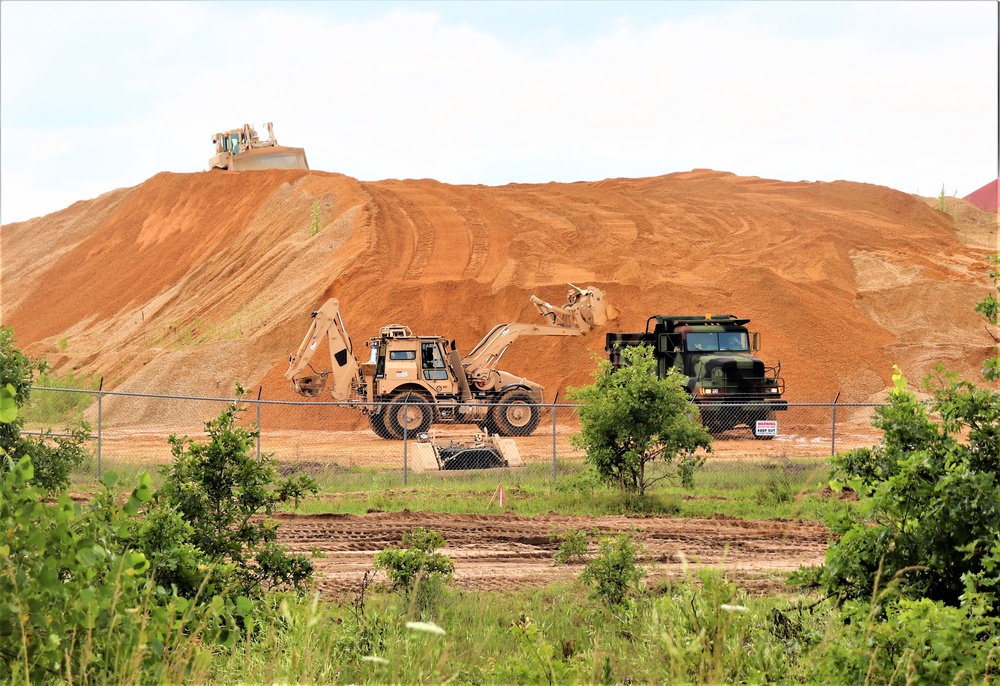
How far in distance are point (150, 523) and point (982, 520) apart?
19.0ft

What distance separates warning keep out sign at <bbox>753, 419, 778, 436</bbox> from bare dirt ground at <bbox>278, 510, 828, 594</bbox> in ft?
30.0

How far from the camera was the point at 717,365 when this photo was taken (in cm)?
2714

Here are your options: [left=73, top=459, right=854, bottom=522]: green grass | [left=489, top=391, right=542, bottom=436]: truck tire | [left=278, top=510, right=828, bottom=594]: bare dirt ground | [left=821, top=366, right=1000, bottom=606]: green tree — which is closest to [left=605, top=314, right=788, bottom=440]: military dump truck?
[left=489, top=391, right=542, bottom=436]: truck tire

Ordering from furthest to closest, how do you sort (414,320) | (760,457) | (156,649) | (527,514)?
(414,320)
(760,457)
(527,514)
(156,649)

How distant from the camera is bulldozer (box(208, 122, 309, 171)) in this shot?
56.4 metres

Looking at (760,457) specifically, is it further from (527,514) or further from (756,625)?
(756,625)

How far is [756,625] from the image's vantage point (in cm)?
816

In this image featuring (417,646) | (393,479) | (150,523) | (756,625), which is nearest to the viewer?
(417,646)

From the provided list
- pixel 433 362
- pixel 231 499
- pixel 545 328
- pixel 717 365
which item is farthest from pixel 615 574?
pixel 545 328

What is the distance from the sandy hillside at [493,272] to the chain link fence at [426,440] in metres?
2.10

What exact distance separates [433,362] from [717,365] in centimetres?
783

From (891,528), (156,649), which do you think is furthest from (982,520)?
(156,649)

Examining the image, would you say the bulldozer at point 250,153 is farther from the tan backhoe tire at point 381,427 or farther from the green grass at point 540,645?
the green grass at point 540,645

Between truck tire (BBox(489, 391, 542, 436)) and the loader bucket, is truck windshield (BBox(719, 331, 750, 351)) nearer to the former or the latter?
the loader bucket
